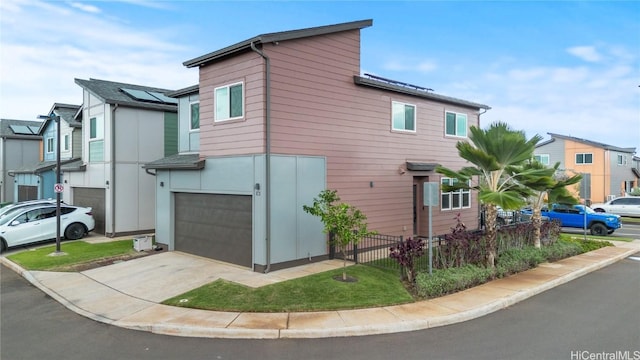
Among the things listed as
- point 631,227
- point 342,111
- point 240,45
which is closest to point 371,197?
point 342,111

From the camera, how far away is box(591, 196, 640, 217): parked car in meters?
27.3

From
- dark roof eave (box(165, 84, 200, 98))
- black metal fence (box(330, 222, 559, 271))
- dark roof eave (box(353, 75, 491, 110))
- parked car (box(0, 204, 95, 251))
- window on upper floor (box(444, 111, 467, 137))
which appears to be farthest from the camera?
window on upper floor (box(444, 111, 467, 137))

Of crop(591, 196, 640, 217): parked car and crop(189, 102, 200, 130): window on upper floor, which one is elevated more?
crop(189, 102, 200, 130): window on upper floor

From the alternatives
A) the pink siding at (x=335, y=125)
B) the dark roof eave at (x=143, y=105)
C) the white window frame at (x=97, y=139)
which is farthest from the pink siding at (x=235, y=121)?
the white window frame at (x=97, y=139)

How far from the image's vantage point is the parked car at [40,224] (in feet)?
55.1

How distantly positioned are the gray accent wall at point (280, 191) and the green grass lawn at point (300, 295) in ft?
5.57

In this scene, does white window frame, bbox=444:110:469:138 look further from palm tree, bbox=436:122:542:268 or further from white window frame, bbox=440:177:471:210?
palm tree, bbox=436:122:542:268

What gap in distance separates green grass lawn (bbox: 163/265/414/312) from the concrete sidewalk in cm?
27

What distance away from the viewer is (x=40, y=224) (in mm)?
17609

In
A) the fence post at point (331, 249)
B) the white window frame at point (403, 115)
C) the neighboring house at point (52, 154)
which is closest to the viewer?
the fence post at point (331, 249)

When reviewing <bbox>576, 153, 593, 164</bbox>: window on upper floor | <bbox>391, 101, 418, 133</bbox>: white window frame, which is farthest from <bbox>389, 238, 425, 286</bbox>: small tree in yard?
<bbox>576, 153, 593, 164</bbox>: window on upper floor

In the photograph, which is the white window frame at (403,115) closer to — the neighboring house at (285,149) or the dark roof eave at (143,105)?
the neighboring house at (285,149)

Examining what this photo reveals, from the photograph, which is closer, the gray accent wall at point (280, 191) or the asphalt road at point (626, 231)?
the gray accent wall at point (280, 191)

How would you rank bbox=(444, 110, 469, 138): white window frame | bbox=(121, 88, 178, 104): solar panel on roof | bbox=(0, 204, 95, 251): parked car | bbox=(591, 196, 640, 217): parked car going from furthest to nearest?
bbox=(591, 196, 640, 217): parked car < bbox=(121, 88, 178, 104): solar panel on roof < bbox=(444, 110, 469, 138): white window frame < bbox=(0, 204, 95, 251): parked car
